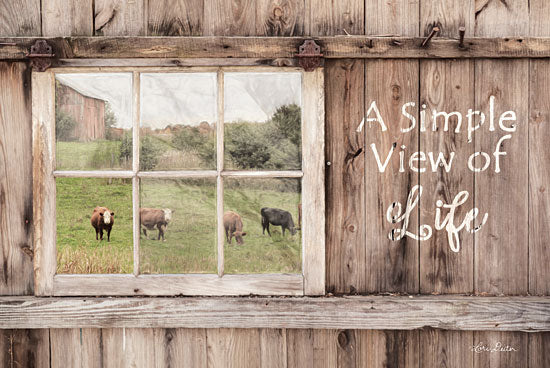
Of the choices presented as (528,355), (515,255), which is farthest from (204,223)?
(528,355)

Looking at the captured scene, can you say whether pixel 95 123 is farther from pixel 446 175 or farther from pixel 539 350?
pixel 539 350

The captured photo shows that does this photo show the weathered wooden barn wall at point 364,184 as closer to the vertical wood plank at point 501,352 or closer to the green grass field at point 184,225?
the vertical wood plank at point 501,352

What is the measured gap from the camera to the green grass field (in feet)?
6.68

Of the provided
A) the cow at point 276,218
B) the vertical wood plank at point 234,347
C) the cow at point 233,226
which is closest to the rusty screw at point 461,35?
the cow at point 276,218

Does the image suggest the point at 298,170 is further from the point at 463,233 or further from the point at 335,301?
the point at 463,233

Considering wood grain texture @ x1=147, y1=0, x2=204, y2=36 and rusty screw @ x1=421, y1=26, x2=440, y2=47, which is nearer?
rusty screw @ x1=421, y1=26, x2=440, y2=47

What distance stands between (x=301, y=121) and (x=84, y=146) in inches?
42.5

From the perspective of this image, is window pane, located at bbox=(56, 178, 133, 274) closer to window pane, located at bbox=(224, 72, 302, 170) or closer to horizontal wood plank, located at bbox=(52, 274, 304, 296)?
horizontal wood plank, located at bbox=(52, 274, 304, 296)

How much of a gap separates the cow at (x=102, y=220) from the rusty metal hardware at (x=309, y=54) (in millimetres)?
1183

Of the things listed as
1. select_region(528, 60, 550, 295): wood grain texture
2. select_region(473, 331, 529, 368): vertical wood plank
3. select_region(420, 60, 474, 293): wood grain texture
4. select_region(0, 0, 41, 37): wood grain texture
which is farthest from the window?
select_region(528, 60, 550, 295): wood grain texture

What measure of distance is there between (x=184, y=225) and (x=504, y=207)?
1.57 m

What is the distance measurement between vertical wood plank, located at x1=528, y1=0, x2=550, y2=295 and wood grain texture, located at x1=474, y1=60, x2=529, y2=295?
3 centimetres

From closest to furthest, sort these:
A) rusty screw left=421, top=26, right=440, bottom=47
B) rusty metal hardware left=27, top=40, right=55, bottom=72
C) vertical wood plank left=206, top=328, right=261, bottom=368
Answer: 1. rusty screw left=421, top=26, right=440, bottom=47
2. rusty metal hardware left=27, top=40, right=55, bottom=72
3. vertical wood plank left=206, top=328, right=261, bottom=368

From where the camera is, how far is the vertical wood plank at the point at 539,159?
2.02 meters
